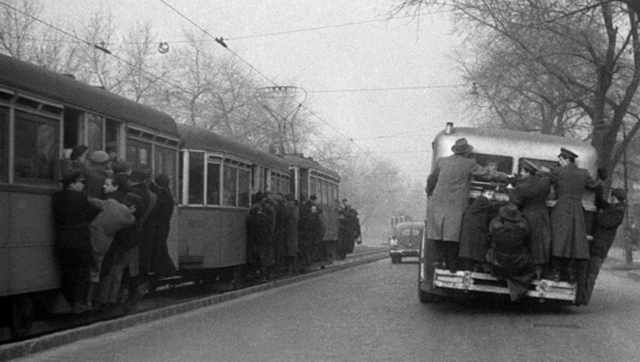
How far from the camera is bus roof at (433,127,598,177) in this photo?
15.2 meters

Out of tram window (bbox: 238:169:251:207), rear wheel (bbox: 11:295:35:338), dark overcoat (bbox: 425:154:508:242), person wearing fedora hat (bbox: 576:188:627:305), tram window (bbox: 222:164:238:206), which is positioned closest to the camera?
rear wheel (bbox: 11:295:35:338)

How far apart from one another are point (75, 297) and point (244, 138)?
53.1m

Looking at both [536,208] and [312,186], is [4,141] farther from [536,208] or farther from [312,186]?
[312,186]

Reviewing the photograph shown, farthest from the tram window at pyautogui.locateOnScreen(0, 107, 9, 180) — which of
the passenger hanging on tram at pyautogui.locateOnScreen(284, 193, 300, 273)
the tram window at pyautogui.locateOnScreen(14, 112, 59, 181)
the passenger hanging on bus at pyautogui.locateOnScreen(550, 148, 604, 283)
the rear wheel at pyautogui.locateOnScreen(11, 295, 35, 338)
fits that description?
the passenger hanging on tram at pyautogui.locateOnScreen(284, 193, 300, 273)

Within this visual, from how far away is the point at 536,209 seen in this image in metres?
13.7

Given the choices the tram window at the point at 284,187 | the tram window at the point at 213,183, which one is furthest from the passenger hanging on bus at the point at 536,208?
the tram window at the point at 284,187

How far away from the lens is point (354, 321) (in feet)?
43.0

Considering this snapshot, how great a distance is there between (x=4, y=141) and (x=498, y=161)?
739cm

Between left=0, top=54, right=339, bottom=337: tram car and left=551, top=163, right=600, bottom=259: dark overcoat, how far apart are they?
217 inches

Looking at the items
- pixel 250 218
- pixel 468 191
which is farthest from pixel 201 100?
pixel 468 191

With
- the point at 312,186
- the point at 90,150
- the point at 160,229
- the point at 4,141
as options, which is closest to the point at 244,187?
the point at 160,229

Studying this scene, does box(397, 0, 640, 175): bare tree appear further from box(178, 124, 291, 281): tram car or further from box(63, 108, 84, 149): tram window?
box(63, 108, 84, 149): tram window

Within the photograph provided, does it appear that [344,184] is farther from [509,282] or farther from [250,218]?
[509,282]

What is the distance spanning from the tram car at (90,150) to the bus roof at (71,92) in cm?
1
